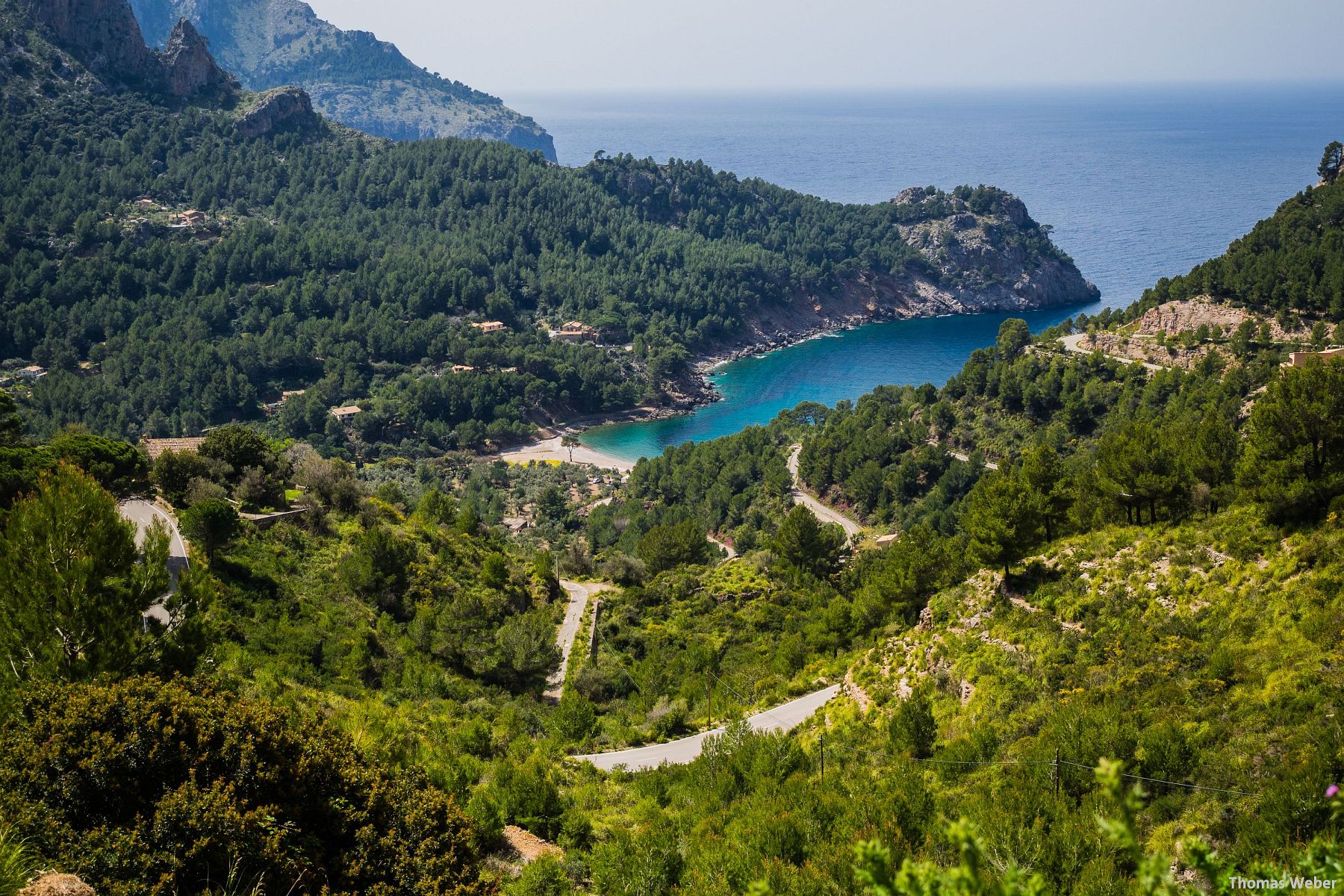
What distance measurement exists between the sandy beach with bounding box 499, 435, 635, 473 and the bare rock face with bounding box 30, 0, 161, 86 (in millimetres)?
76890

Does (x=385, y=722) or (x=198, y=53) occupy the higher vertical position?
(x=198, y=53)

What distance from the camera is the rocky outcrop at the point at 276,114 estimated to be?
377ft

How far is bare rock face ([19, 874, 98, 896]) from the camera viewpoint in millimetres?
7832

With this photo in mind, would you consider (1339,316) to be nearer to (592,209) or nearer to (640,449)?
(640,449)

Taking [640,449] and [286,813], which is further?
[640,449]

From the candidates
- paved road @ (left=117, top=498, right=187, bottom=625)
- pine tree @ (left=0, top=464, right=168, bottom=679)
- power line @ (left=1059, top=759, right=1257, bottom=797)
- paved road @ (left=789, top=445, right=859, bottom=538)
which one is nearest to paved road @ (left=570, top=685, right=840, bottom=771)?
power line @ (left=1059, top=759, right=1257, bottom=797)

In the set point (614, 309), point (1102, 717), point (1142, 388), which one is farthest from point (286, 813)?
point (614, 309)

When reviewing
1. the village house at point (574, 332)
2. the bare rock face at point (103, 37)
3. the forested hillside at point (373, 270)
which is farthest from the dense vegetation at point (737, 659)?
the bare rock face at point (103, 37)

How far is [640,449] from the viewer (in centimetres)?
8225

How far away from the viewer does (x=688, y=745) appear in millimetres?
21172

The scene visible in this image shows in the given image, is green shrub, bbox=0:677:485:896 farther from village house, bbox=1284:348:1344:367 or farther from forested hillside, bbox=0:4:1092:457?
forested hillside, bbox=0:4:1092:457

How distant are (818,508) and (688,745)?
3727cm

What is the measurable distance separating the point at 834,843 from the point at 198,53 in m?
→ 139

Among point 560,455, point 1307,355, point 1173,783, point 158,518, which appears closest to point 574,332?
point 560,455
